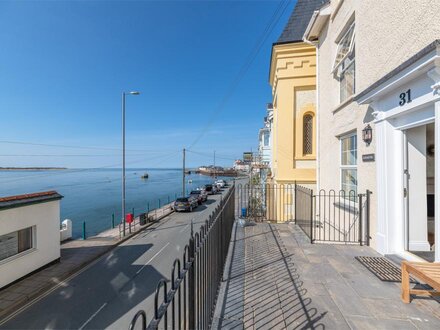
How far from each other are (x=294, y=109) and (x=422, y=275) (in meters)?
8.84

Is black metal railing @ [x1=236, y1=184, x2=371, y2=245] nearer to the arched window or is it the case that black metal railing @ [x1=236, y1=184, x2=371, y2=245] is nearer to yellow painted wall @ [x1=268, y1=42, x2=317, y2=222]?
yellow painted wall @ [x1=268, y1=42, x2=317, y2=222]

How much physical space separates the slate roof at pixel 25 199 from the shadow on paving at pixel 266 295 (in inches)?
356

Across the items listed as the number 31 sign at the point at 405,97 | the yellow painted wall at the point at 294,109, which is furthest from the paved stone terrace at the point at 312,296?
the yellow painted wall at the point at 294,109

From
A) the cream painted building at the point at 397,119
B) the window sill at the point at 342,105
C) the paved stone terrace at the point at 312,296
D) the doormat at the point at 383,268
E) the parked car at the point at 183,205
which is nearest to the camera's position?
the paved stone terrace at the point at 312,296

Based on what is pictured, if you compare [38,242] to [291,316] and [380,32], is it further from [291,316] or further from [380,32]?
[380,32]

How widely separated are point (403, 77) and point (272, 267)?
3.95 meters

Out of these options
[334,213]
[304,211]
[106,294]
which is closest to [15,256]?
[106,294]

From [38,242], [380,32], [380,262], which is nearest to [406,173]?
[380,262]

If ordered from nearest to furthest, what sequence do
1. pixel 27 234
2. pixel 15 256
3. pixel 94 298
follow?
1. pixel 94 298
2. pixel 15 256
3. pixel 27 234

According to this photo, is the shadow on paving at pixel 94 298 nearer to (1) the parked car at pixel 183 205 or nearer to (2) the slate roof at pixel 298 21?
(2) the slate roof at pixel 298 21

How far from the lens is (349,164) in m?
7.09

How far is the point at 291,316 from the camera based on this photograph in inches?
115

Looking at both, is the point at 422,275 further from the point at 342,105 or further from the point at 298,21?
the point at 298,21

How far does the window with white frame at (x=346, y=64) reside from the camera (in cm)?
686
